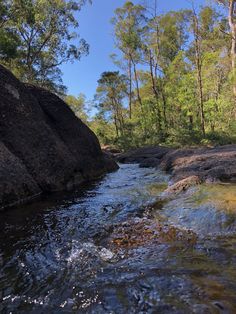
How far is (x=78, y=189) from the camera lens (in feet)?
32.4

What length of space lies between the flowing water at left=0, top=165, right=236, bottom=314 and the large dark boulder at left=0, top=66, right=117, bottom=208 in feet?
3.04

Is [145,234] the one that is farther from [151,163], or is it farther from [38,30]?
[38,30]

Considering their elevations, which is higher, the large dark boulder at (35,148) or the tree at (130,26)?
the tree at (130,26)

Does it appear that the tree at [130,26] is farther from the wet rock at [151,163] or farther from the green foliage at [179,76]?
the wet rock at [151,163]

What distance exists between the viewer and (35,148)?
9.34 meters

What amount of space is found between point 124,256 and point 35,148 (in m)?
5.79

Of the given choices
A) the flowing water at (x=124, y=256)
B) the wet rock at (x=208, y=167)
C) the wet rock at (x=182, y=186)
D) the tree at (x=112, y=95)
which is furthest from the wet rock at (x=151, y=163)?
the tree at (x=112, y=95)

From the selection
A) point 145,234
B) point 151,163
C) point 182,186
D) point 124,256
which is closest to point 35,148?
point 182,186

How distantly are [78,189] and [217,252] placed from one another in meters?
6.16

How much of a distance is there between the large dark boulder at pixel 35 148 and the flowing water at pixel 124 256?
93cm

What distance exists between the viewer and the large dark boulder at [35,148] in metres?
7.78

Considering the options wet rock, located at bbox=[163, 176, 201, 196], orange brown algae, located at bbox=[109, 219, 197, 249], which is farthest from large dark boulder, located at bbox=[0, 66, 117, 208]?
wet rock, located at bbox=[163, 176, 201, 196]

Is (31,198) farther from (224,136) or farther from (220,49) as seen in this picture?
(220,49)

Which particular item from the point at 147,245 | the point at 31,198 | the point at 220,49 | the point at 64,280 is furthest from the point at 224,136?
the point at 64,280
